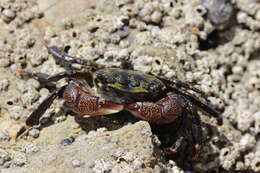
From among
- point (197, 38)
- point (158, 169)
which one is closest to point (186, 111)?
point (158, 169)

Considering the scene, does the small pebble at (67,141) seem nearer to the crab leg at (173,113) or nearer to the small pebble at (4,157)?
the small pebble at (4,157)

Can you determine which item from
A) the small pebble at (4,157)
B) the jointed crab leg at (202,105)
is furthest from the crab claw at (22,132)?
the jointed crab leg at (202,105)

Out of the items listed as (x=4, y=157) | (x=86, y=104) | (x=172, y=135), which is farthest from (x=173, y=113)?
(x=4, y=157)

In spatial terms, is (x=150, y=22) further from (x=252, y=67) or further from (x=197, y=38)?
(x=252, y=67)

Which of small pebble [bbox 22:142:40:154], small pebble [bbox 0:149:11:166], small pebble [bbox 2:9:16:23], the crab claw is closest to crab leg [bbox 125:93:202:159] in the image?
small pebble [bbox 22:142:40:154]

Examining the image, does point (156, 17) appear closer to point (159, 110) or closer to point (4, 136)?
point (159, 110)

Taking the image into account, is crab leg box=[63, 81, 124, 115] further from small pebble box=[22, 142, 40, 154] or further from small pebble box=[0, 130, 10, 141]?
small pebble box=[0, 130, 10, 141]
